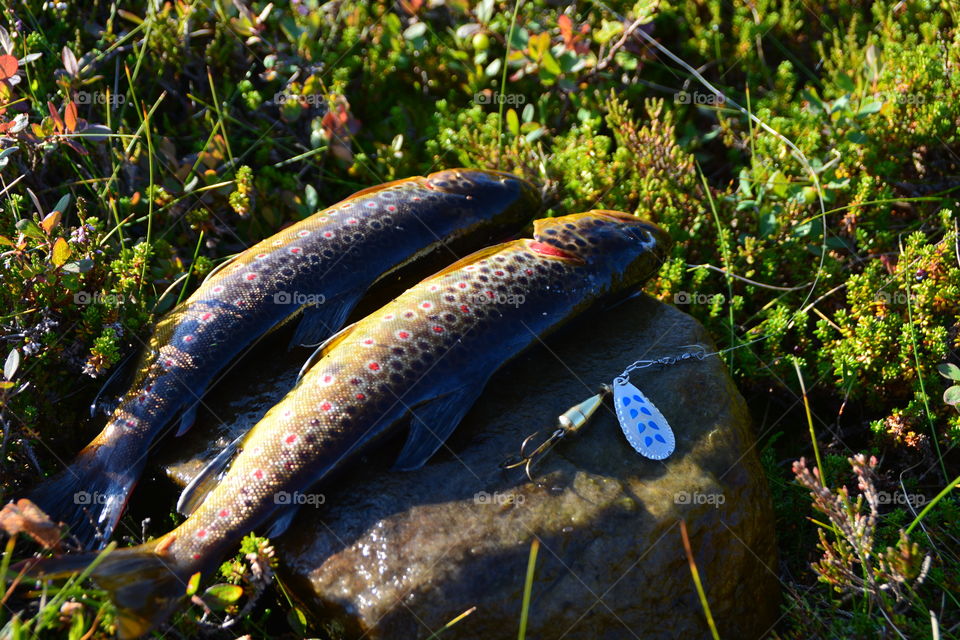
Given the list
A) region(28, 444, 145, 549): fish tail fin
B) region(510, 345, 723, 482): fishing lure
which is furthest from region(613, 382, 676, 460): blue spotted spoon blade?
region(28, 444, 145, 549): fish tail fin

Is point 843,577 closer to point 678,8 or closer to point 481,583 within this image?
point 481,583

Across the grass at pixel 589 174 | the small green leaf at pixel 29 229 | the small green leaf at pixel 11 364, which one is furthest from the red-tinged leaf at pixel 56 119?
the small green leaf at pixel 11 364

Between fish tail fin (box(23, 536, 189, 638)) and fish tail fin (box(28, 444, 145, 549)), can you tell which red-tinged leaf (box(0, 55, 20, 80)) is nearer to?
fish tail fin (box(28, 444, 145, 549))

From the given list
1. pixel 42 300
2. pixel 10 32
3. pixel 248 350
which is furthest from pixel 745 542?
pixel 10 32

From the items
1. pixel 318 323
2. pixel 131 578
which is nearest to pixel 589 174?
pixel 318 323

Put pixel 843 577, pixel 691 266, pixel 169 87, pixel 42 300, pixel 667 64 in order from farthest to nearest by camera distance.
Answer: pixel 667 64, pixel 169 87, pixel 691 266, pixel 42 300, pixel 843 577

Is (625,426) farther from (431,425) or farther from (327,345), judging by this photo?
(327,345)

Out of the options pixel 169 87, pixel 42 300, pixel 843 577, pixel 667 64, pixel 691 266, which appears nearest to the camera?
pixel 843 577

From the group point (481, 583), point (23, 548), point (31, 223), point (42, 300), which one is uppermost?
point (31, 223)
